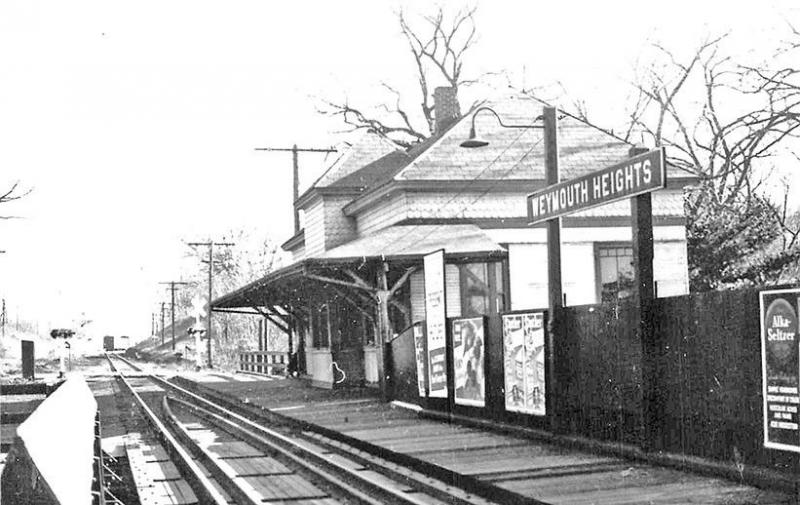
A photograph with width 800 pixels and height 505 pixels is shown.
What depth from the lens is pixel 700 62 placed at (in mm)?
37844

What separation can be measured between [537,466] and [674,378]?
5.20 feet

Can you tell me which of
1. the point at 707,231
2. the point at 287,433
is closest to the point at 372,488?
the point at 287,433

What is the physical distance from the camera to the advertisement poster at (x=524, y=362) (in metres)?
12.0

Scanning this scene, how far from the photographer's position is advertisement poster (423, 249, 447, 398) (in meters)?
14.9

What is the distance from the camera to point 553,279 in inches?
477

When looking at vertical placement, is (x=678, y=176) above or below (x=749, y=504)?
above

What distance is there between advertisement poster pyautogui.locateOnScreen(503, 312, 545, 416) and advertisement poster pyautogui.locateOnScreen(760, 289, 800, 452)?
3.87 m

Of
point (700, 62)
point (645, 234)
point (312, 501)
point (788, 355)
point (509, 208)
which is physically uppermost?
point (700, 62)

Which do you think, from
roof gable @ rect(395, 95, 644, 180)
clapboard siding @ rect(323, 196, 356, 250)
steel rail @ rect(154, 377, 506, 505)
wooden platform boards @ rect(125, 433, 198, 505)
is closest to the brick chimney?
roof gable @ rect(395, 95, 644, 180)

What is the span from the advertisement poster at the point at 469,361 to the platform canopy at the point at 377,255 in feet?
16.6

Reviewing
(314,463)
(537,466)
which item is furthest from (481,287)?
(537,466)

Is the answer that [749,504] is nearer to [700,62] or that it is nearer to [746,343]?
[746,343]

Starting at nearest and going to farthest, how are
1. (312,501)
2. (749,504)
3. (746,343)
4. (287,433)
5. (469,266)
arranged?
(749,504), (746,343), (312,501), (287,433), (469,266)

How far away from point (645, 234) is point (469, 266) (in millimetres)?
13249
